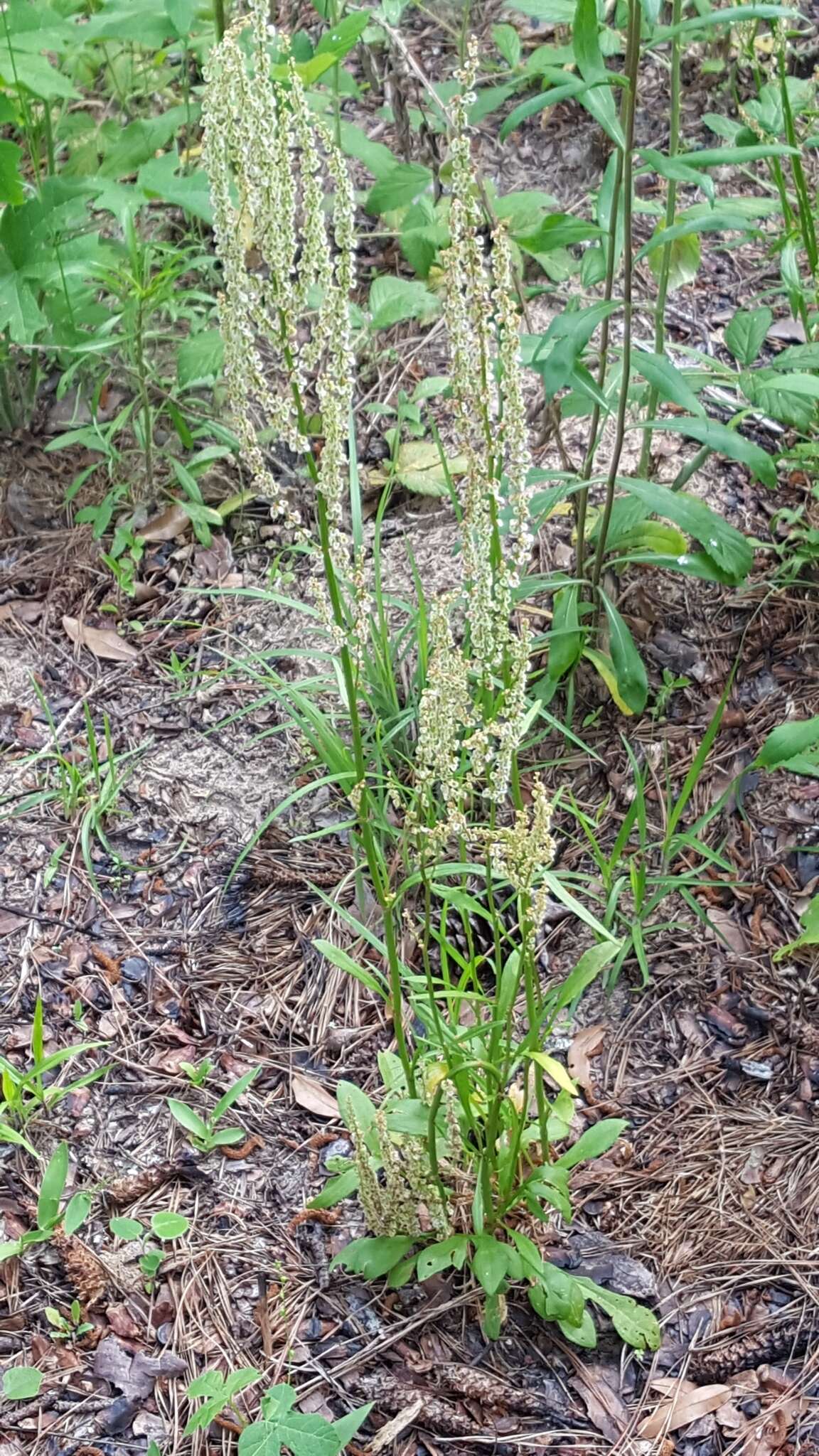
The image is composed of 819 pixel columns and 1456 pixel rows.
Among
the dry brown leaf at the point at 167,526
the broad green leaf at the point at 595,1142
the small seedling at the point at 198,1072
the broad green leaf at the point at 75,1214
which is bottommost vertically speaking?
the small seedling at the point at 198,1072

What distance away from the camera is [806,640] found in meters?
2.78

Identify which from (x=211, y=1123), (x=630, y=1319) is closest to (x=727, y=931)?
(x=630, y=1319)

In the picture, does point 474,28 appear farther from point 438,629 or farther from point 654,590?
point 438,629

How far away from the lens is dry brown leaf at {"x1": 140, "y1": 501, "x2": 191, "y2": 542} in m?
3.28

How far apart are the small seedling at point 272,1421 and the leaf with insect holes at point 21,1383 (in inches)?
9.4

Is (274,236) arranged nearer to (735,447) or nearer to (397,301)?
(735,447)

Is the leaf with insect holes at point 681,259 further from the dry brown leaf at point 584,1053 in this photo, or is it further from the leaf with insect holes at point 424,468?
the dry brown leaf at point 584,1053

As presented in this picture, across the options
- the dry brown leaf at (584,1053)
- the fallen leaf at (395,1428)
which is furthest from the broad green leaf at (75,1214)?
the dry brown leaf at (584,1053)

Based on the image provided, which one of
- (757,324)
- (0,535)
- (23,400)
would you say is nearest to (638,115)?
(757,324)

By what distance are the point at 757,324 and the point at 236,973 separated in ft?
Result: 5.82

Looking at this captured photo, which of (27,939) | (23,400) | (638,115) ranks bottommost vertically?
(27,939)

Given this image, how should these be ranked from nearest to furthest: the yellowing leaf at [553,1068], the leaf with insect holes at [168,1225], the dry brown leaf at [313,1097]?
the yellowing leaf at [553,1068], the leaf with insect holes at [168,1225], the dry brown leaf at [313,1097]

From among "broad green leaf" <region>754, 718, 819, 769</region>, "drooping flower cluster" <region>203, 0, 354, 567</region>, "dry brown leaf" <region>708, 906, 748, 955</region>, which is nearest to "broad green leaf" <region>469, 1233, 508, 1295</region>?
"dry brown leaf" <region>708, 906, 748, 955</region>

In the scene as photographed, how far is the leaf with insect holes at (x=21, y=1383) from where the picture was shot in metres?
1.82
